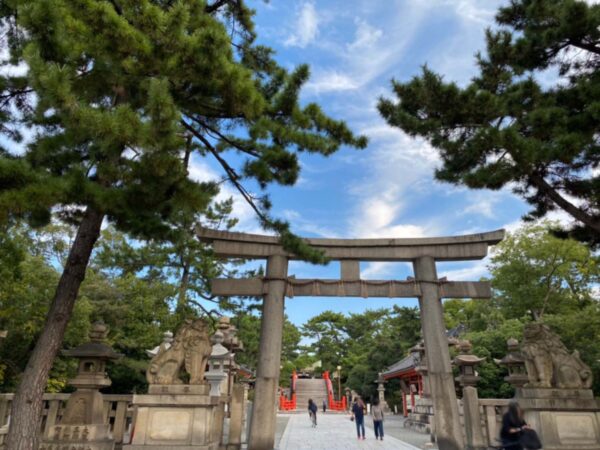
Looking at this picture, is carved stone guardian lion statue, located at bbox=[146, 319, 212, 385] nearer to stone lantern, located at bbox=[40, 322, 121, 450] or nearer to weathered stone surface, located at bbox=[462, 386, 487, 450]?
stone lantern, located at bbox=[40, 322, 121, 450]

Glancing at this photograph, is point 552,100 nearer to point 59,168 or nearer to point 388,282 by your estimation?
point 388,282

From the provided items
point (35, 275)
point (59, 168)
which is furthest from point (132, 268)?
point (59, 168)

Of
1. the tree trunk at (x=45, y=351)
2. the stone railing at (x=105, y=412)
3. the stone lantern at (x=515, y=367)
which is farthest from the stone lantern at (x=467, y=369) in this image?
the tree trunk at (x=45, y=351)

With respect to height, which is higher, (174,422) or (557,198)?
(557,198)

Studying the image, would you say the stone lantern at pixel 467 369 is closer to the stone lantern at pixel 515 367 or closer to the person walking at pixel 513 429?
the stone lantern at pixel 515 367

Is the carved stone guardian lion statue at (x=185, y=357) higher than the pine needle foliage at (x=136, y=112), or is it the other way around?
the pine needle foliage at (x=136, y=112)

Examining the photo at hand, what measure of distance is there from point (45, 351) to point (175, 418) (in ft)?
8.11

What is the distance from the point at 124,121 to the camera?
4438mm

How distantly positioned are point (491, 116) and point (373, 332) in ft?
130

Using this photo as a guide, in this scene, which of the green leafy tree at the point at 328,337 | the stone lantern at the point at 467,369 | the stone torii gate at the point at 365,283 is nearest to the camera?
the stone torii gate at the point at 365,283

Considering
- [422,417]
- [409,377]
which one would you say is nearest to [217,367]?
[422,417]

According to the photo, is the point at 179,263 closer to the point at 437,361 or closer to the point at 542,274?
the point at 437,361

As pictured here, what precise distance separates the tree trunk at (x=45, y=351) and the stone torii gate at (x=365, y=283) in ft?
9.60

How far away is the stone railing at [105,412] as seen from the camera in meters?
7.18
